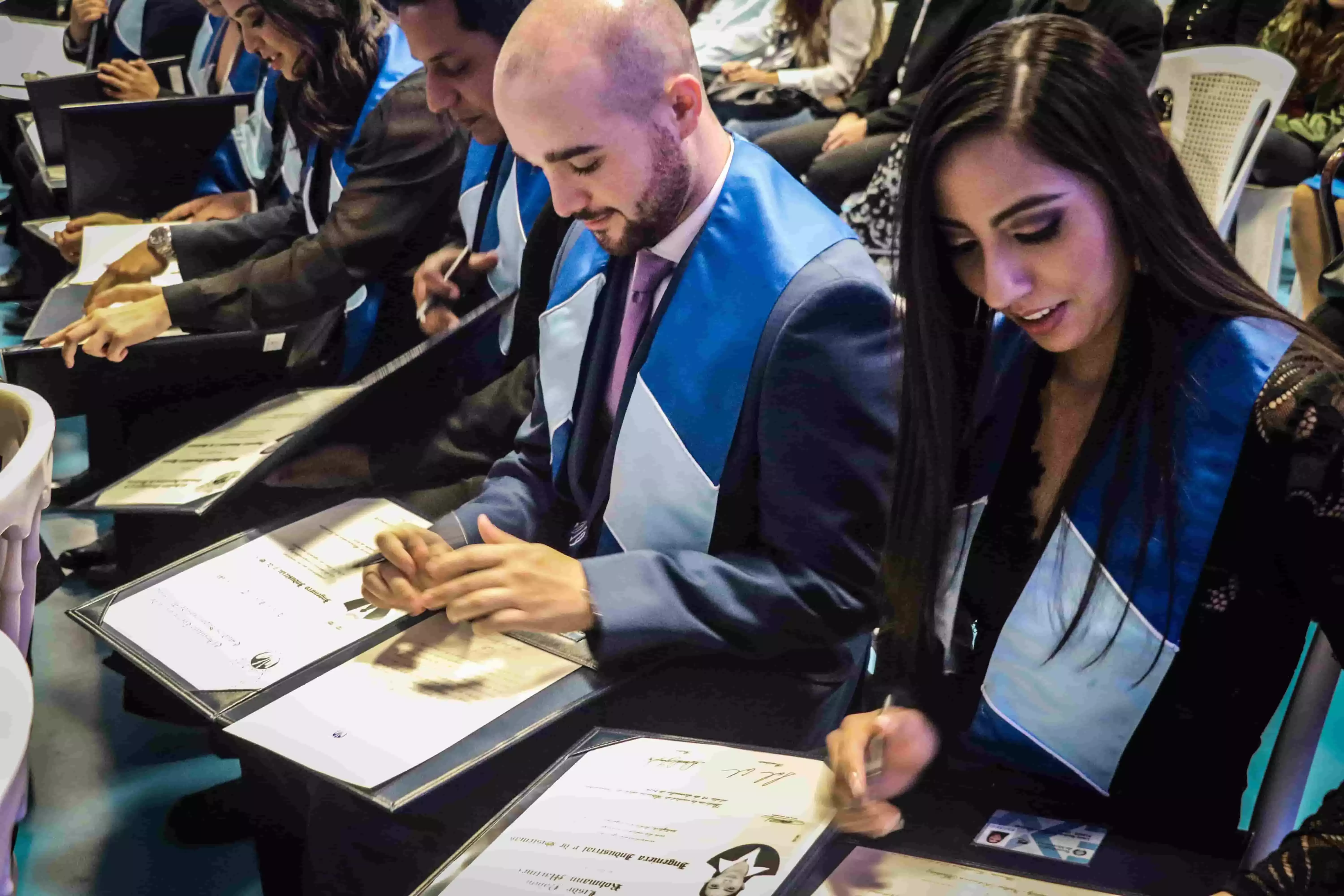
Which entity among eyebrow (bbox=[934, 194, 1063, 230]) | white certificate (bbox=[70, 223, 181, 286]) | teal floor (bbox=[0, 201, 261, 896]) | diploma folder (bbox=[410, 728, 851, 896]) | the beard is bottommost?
teal floor (bbox=[0, 201, 261, 896])

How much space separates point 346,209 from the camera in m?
2.03

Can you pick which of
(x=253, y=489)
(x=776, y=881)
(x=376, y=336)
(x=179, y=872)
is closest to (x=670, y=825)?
(x=776, y=881)

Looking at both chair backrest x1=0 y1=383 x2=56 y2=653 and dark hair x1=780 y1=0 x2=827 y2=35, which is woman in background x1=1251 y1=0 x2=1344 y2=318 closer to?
dark hair x1=780 y1=0 x2=827 y2=35

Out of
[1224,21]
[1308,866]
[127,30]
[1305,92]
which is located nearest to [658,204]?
[1308,866]

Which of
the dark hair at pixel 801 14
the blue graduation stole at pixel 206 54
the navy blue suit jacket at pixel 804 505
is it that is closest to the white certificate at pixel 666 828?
the navy blue suit jacket at pixel 804 505

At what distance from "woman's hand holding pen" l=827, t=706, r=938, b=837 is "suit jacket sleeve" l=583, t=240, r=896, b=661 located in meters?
0.15

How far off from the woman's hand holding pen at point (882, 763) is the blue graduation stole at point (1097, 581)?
0.09m

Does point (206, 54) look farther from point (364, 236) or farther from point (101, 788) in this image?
point (101, 788)

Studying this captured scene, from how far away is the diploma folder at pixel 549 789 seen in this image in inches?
27.9

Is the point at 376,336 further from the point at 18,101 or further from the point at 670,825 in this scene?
the point at 18,101

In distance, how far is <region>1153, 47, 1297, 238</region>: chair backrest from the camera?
275 centimetres

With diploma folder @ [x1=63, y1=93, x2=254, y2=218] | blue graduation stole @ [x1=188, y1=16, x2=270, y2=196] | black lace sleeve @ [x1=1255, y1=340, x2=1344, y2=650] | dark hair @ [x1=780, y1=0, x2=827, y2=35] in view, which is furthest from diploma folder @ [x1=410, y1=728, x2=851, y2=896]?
dark hair @ [x1=780, y1=0, x2=827, y2=35]

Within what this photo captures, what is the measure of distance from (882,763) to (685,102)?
69 centimetres
